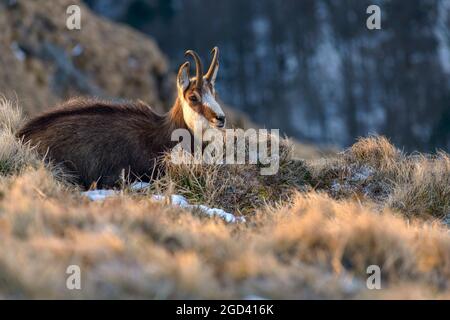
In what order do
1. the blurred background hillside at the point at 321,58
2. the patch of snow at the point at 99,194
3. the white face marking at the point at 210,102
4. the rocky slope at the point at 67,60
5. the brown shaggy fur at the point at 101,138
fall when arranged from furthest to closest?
the blurred background hillside at the point at 321,58 → the rocky slope at the point at 67,60 → the white face marking at the point at 210,102 → the brown shaggy fur at the point at 101,138 → the patch of snow at the point at 99,194

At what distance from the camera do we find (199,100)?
9.57m

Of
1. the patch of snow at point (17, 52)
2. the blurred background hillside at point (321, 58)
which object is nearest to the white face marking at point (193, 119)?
the patch of snow at point (17, 52)

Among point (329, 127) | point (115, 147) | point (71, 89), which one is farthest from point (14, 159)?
point (329, 127)

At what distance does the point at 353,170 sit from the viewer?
32.7 ft

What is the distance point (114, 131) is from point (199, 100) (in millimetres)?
1131

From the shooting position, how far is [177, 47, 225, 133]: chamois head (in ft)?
30.9

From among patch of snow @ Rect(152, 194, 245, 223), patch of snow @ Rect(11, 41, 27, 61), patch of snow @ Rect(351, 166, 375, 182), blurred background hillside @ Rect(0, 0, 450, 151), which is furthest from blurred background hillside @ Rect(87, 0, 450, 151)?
patch of snow @ Rect(152, 194, 245, 223)

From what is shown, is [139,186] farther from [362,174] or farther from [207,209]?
[362,174]

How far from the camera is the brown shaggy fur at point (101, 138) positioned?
9211mm

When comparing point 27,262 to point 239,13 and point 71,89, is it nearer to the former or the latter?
point 71,89

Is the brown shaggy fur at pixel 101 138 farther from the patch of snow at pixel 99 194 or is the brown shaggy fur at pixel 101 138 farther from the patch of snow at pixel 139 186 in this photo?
the patch of snow at pixel 99 194

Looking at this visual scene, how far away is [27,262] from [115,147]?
4315mm

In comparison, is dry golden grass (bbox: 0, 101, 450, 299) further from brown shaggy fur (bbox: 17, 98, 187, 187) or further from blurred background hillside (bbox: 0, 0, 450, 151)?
blurred background hillside (bbox: 0, 0, 450, 151)

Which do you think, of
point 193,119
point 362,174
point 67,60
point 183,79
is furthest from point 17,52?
point 362,174
